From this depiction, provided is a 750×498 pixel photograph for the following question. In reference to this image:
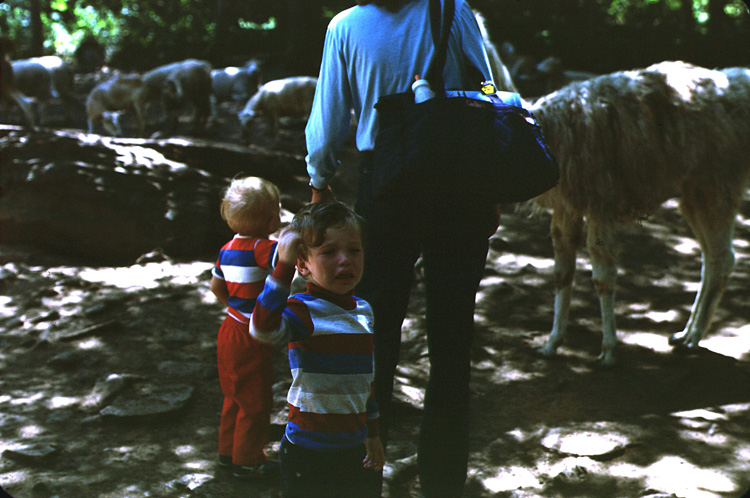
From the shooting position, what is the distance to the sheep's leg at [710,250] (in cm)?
473

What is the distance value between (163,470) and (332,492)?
1.52 meters

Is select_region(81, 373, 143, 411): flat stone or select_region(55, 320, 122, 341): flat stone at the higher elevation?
select_region(81, 373, 143, 411): flat stone

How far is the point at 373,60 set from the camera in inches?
89.9

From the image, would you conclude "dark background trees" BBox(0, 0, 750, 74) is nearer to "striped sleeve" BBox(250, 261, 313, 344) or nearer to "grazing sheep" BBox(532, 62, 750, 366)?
"grazing sheep" BBox(532, 62, 750, 366)

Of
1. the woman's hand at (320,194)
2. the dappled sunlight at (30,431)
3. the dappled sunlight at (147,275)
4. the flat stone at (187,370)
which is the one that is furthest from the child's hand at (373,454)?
the dappled sunlight at (147,275)

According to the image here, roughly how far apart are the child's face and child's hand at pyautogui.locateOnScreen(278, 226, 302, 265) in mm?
171

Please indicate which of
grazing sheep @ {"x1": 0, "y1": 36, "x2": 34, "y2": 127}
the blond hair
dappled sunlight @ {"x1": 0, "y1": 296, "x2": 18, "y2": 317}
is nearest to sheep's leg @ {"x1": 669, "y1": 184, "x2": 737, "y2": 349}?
the blond hair

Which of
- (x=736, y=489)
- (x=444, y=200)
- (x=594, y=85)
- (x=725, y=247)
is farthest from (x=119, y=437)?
(x=725, y=247)

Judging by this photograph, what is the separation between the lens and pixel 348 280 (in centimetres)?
201

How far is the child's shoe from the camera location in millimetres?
3049

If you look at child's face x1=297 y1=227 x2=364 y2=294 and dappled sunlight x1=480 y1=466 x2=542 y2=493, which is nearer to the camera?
child's face x1=297 y1=227 x2=364 y2=294

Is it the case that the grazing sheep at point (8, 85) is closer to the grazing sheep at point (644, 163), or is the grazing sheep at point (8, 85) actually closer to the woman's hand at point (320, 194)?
the grazing sheep at point (644, 163)

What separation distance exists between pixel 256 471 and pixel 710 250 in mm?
3611

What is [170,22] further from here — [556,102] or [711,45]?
[556,102]
